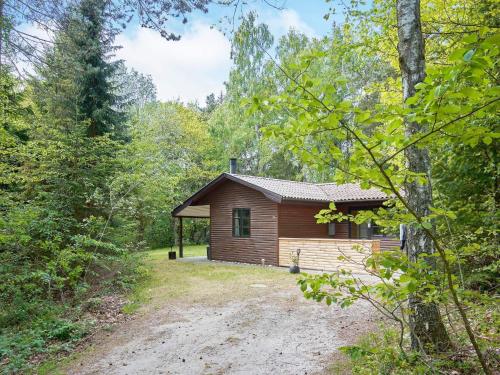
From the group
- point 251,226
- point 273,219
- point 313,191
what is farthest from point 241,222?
point 313,191

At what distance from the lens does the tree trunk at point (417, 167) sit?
11.0 feet

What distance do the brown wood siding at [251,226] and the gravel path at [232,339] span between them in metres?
6.04

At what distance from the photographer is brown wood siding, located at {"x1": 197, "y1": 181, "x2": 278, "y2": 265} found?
13383mm

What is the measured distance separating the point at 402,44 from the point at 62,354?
18.9ft

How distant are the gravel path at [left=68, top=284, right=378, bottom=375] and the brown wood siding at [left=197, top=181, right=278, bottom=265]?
6.04 m

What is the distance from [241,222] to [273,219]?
1772 millimetres

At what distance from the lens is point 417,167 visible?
11.2 ft

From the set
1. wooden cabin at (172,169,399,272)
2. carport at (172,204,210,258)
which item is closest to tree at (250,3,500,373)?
wooden cabin at (172,169,399,272)

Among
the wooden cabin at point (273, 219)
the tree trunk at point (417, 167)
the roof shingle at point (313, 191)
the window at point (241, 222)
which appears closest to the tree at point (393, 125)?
the tree trunk at point (417, 167)

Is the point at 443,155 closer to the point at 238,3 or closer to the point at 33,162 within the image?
the point at 238,3

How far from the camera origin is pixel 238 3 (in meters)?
3.83

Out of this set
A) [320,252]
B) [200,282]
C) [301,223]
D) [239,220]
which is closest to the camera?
[200,282]

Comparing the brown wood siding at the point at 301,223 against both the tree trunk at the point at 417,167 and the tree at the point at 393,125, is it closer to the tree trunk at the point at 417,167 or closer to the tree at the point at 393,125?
the tree trunk at the point at 417,167

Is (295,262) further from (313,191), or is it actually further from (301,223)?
(313,191)
